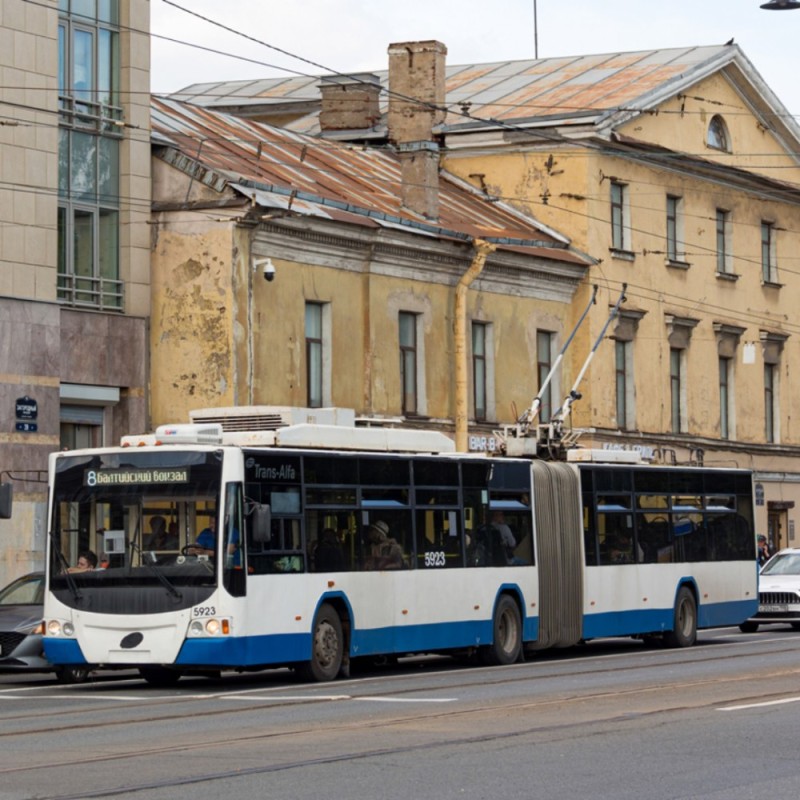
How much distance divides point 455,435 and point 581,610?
12786mm

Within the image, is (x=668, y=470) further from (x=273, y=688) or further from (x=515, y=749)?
(x=515, y=749)

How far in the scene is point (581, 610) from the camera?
2652 centimetres

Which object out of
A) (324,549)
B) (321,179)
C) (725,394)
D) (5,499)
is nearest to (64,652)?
(5,499)

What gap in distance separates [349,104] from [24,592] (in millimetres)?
23775

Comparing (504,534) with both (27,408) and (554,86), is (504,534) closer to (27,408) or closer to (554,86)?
(27,408)

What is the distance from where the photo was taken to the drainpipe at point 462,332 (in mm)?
Answer: 39062

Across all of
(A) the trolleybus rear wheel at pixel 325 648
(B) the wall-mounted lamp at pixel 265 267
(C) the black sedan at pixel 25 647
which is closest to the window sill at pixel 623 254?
(B) the wall-mounted lamp at pixel 265 267

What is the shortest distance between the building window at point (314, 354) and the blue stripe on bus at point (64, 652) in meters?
15.4

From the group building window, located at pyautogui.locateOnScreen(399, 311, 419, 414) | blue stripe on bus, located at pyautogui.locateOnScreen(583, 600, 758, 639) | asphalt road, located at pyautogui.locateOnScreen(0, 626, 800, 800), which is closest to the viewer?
asphalt road, located at pyautogui.locateOnScreen(0, 626, 800, 800)

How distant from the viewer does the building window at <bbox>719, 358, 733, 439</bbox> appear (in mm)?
48594

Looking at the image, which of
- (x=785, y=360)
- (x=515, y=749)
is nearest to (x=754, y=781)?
(x=515, y=749)

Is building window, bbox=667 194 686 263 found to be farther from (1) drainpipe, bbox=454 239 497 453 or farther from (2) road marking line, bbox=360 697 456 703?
(2) road marking line, bbox=360 697 456 703

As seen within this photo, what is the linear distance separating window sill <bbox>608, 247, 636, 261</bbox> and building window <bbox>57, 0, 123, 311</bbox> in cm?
1428

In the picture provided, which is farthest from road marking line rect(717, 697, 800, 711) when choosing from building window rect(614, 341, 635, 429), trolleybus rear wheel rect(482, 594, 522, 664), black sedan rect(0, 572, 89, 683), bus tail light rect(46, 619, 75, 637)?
building window rect(614, 341, 635, 429)
